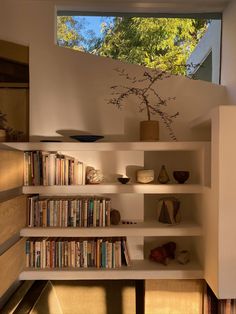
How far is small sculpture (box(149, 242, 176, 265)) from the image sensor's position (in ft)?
7.86

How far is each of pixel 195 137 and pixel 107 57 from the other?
3.46 ft

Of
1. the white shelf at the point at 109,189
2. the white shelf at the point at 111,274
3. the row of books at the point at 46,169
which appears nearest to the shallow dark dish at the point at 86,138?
the row of books at the point at 46,169

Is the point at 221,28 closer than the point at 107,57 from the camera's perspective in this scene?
No

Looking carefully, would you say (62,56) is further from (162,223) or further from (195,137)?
(162,223)

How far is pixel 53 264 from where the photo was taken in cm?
233

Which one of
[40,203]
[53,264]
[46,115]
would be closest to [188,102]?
[46,115]

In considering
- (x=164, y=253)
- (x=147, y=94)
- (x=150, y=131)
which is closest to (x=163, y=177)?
(x=150, y=131)

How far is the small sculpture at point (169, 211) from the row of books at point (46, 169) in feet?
2.51

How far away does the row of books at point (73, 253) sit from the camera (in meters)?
2.32

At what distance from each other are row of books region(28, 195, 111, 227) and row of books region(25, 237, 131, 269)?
0.46ft

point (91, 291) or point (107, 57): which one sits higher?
point (107, 57)

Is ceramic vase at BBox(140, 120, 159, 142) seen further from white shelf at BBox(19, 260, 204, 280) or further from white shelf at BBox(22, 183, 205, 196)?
white shelf at BBox(19, 260, 204, 280)

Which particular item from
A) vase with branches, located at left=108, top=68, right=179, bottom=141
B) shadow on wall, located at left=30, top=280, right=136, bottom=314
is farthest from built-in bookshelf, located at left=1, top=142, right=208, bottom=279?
vase with branches, located at left=108, top=68, right=179, bottom=141

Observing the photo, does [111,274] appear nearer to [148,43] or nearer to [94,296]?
[94,296]
